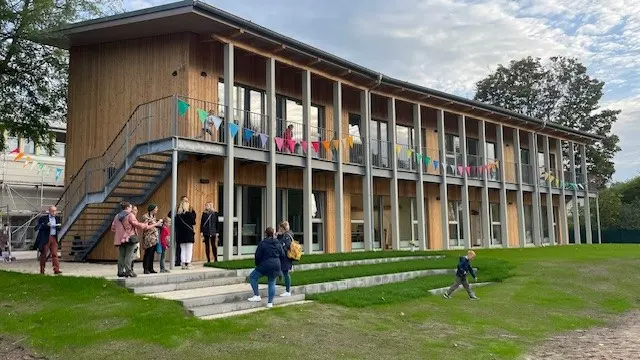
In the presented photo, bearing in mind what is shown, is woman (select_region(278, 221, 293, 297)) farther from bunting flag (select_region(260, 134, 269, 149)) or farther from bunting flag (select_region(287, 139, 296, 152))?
bunting flag (select_region(287, 139, 296, 152))

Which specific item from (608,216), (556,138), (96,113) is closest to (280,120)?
(96,113)

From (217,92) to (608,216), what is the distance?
38.9 metres

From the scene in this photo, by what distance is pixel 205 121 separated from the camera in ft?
48.7

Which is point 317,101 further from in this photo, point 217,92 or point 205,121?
point 205,121

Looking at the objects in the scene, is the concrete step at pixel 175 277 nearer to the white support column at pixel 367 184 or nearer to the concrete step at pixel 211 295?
the concrete step at pixel 211 295

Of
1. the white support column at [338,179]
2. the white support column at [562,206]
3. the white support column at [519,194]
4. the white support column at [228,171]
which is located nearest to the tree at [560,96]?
the white support column at [562,206]

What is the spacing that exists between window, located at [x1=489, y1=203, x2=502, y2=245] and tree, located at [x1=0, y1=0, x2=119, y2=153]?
21379mm

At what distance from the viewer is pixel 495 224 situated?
29.5 meters

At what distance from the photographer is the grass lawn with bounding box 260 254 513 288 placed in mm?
12312

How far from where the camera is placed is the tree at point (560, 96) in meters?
48.9

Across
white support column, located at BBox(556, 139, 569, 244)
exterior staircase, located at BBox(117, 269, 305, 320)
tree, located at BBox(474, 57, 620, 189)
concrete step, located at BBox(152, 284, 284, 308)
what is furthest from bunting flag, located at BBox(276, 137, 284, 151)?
tree, located at BBox(474, 57, 620, 189)

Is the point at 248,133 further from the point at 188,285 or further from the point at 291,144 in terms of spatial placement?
the point at 188,285

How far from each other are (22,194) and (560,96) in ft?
146

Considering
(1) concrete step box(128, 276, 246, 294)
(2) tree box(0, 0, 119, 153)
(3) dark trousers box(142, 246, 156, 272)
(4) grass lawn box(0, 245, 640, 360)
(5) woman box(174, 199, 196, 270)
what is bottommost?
(4) grass lawn box(0, 245, 640, 360)
